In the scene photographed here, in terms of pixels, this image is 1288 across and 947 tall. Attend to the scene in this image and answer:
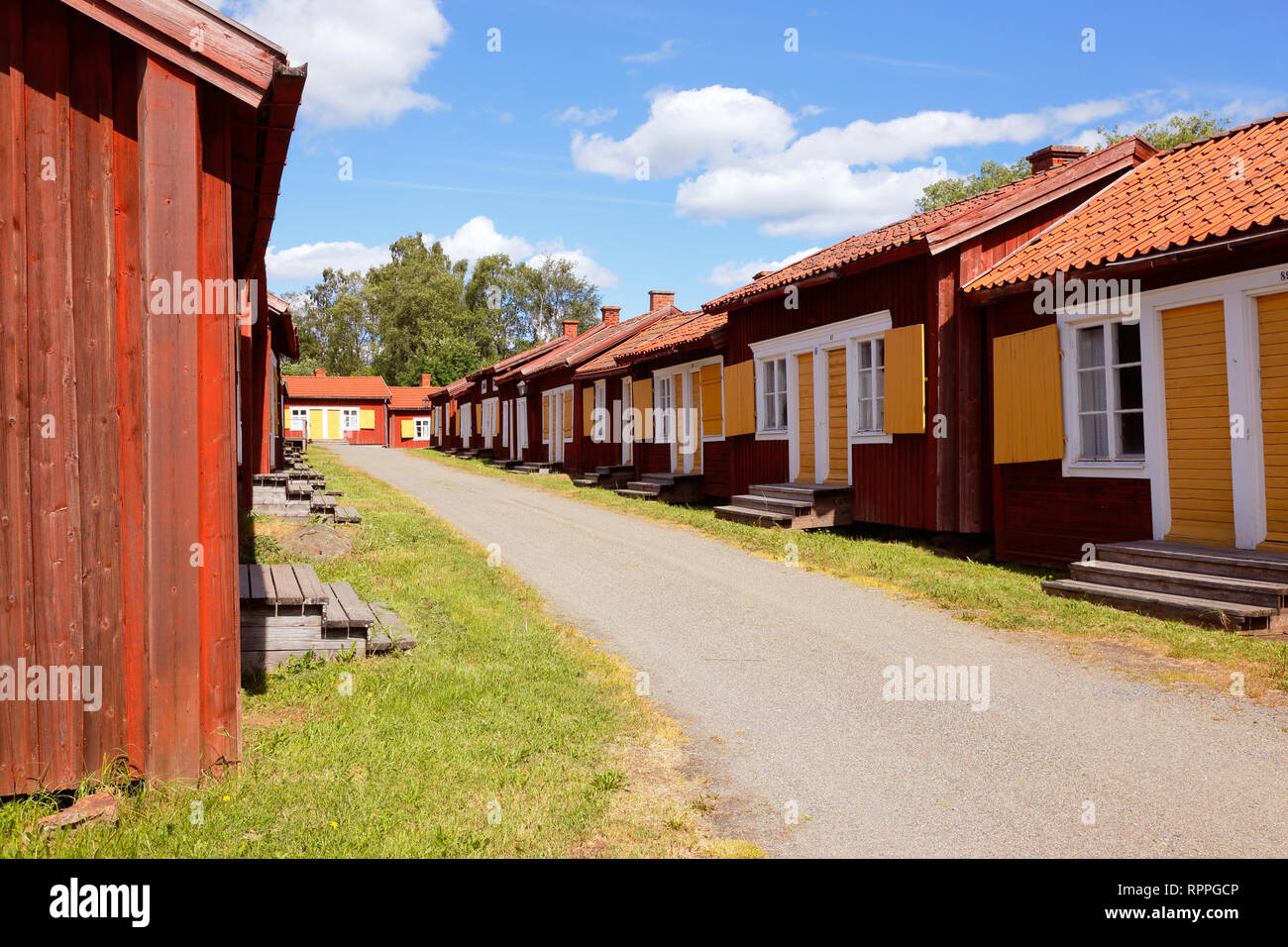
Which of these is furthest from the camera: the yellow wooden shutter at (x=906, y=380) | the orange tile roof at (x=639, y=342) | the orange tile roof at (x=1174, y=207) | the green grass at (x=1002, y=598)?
the orange tile roof at (x=639, y=342)

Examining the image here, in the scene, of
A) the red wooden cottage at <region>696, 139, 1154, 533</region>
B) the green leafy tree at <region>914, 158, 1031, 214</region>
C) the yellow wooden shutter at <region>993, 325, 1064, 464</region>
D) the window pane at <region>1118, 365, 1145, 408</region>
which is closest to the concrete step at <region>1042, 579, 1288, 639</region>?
the yellow wooden shutter at <region>993, 325, 1064, 464</region>

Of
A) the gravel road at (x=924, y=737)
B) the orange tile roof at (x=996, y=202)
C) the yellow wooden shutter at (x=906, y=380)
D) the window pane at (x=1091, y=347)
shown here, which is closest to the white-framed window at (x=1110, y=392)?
the window pane at (x=1091, y=347)

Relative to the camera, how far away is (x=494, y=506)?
16.9 m

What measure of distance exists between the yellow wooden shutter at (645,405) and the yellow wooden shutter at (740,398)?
4.53 metres

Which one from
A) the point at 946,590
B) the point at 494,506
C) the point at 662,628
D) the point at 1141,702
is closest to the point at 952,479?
the point at 946,590

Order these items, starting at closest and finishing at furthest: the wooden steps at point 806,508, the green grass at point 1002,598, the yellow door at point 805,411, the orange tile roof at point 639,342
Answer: the green grass at point 1002,598, the wooden steps at point 806,508, the yellow door at point 805,411, the orange tile roof at point 639,342

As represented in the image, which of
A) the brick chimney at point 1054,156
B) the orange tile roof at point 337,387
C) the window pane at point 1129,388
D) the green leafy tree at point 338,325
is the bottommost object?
the window pane at point 1129,388

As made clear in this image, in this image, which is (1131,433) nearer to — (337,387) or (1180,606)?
(1180,606)

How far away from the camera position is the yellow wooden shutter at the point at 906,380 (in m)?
11.3

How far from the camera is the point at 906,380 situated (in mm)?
11562

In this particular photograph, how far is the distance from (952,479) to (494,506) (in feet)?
28.4

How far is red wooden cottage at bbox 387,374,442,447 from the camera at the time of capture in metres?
56.7

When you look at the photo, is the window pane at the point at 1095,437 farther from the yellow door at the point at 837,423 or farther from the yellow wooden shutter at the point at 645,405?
the yellow wooden shutter at the point at 645,405

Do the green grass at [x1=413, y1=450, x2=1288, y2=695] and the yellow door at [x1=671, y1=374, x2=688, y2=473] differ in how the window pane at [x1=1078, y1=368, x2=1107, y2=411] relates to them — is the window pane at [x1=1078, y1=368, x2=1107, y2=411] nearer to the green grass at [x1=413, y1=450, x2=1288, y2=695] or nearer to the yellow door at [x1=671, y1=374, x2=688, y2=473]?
the green grass at [x1=413, y1=450, x2=1288, y2=695]
